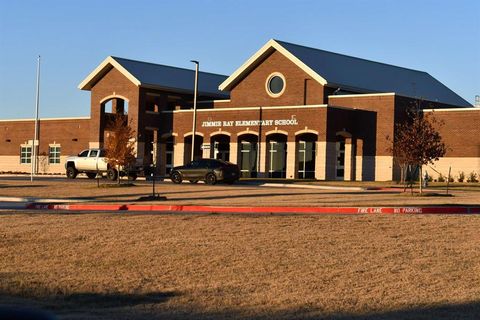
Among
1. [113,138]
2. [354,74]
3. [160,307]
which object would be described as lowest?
[160,307]

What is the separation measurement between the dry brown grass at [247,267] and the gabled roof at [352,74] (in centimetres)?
4054

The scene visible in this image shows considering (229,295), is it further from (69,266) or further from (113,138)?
(113,138)

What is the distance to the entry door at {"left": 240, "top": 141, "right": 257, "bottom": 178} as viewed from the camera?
57.5 m

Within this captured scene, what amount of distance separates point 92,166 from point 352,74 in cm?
2284

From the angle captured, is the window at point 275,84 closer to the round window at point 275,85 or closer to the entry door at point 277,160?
the round window at point 275,85

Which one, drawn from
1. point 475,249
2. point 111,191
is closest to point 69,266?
point 475,249

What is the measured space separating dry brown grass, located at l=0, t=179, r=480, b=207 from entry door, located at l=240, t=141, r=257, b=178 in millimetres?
18579

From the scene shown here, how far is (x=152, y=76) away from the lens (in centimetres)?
6569

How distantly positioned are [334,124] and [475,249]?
3935 cm

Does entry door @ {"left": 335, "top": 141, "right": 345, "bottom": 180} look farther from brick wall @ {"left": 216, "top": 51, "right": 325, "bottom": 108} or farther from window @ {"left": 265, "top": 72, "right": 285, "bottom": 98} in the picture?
window @ {"left": 265, "top": 72, "right": 285, "bottom": 98}

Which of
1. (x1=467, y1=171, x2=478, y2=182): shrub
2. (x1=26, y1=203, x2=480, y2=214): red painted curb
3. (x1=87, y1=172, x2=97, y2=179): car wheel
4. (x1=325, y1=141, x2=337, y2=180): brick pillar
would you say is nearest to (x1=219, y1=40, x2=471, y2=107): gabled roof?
(x1=325, y1=141, x2=337, y2=180): brick pillar

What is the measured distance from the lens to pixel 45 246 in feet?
52.6

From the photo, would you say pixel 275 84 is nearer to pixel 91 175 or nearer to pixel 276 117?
pixel 276 117

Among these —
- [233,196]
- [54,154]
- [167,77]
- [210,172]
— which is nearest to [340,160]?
[210,172]
